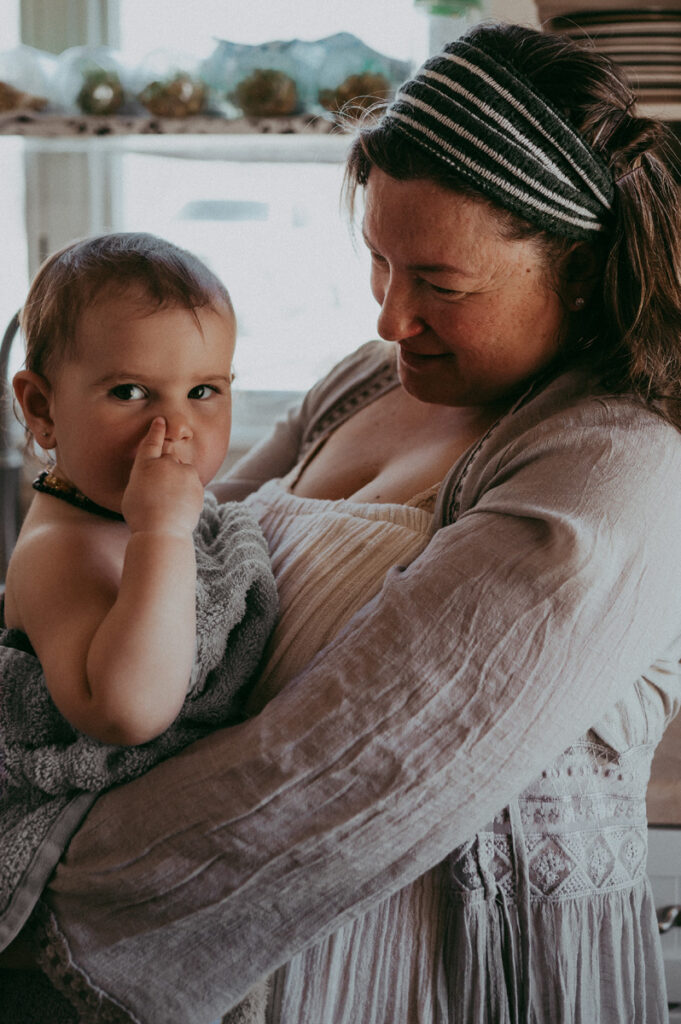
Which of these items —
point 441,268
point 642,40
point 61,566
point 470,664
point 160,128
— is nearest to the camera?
point 470,664

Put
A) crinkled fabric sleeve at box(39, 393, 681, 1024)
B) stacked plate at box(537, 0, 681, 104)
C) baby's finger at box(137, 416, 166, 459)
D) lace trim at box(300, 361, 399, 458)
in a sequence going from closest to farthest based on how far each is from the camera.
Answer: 1. crinkled fabric sleeve at box(39, 393, 681, 1024)
2. baby's finger at box(137, 416, 166, 459)
3. lace trim at box(300, 361, 399, 458)
4. stacked plate at box(537, 0, 681, 104)

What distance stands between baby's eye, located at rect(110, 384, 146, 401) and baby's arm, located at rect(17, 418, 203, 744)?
1.9 inches

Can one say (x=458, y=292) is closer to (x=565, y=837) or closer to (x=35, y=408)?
(x=35, y=408)

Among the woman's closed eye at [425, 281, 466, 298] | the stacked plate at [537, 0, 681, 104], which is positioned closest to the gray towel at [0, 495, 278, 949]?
the woman's closed eye at [425, 281, 466, 298]

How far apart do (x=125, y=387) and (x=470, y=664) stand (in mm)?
413

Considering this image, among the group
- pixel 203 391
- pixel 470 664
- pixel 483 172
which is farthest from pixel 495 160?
pixel 470 664

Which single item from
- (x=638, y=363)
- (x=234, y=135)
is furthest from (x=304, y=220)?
(x=638, y=363)

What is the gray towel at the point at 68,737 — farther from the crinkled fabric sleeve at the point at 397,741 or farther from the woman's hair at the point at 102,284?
the woman's hair at the point at 102,284

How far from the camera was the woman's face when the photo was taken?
0.98 m

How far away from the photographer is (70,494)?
0.97m

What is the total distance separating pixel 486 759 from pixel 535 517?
0.67ft

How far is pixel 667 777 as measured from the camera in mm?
1362

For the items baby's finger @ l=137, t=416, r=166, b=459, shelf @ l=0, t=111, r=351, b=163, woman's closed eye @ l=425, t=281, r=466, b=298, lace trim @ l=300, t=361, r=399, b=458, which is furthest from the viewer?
shelf @ l=0, t=111, r=351, b=163

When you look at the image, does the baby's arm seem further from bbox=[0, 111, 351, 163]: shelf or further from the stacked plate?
bbox=[0, 111, 351, 163]: shelf
